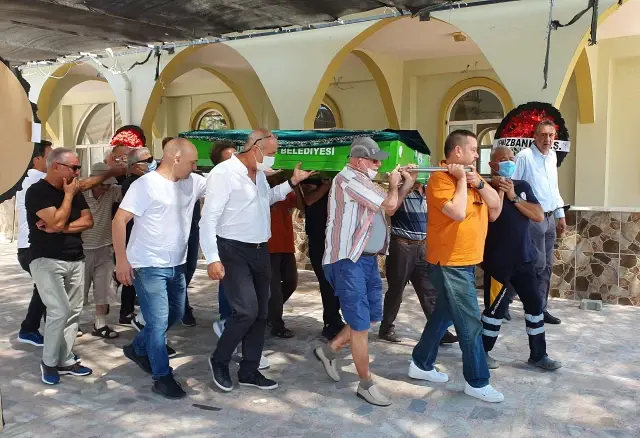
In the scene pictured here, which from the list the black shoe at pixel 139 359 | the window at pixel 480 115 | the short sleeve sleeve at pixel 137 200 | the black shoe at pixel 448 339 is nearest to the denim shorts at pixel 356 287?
the short sleeve sleeve at pixel 137 200

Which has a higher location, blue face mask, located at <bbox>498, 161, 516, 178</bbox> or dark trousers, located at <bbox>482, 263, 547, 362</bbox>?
blue face mask, located at <bbox>498, 161, 516, 178</bbox>

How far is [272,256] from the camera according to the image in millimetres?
5559

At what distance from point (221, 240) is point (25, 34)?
2881 mm

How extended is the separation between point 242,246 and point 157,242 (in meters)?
0.55

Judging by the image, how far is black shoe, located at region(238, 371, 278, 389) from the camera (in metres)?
4.29

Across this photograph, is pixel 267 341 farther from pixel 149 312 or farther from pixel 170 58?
pixel 170 58

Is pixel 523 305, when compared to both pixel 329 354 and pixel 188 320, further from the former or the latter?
pixel 188 320

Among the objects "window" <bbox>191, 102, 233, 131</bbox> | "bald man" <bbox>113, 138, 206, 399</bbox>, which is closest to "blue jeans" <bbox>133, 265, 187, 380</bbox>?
"bald man" <bbox>113, 138, 206, 399</bbox>

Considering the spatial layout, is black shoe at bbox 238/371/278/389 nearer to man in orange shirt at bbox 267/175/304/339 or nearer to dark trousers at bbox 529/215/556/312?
man in orange shirt at bbox 267/175/304/339

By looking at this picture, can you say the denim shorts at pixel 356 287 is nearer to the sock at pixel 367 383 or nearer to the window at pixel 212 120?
the sock at pixel 367 383

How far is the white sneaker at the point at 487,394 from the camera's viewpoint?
4.00m

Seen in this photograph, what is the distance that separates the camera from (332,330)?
5.50 m

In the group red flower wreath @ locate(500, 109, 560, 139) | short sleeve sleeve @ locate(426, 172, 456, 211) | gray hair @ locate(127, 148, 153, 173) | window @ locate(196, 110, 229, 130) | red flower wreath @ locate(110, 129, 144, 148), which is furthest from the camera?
window @ locate(196, 110, 229, 130)

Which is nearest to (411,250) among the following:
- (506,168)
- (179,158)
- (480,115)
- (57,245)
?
(506,168)
